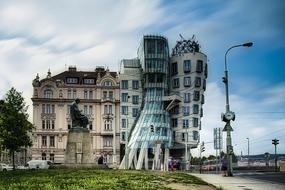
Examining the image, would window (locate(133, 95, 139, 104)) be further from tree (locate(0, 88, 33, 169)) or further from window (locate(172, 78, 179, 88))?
tree (locate(0, 88, 33, 169))

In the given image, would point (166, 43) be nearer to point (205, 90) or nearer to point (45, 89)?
point (205, 90)

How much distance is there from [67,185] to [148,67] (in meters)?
102

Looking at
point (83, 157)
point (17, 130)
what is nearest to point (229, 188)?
point (83, 157)

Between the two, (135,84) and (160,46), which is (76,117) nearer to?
(160,46)

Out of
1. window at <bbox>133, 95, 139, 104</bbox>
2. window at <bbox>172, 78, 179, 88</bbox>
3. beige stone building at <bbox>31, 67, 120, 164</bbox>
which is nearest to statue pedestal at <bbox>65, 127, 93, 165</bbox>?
beige stone building at <bbox>31, 67, 120, 164</bbox>

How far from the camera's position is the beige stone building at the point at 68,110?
11994cm

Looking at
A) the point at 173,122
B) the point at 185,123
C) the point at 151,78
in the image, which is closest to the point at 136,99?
the point at 151,78

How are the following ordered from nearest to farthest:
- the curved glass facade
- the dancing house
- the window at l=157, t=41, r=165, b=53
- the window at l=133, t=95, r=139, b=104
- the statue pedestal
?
the statue pedestal → the curved glass facade → the dancing house → the window at l=157, t=41, r=165, b=53 → the window at l=133, t=95, r=139, b=104

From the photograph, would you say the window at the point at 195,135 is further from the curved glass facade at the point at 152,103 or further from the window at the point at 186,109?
the curved glass facade at the point at 152,103

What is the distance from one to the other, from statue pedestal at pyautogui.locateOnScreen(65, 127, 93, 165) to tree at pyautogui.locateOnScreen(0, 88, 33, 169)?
18021 mm

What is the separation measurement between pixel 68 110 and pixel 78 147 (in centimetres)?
7616

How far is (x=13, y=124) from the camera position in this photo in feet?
207

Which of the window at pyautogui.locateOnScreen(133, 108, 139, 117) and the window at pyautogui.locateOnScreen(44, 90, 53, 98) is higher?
the window at pyautogui.locateOnScreen(44, 90, 53, 98)

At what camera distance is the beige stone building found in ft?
393
